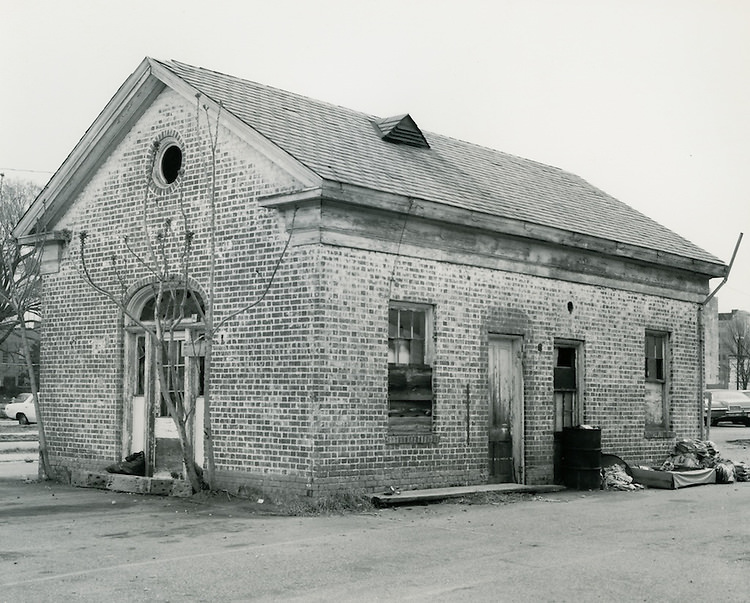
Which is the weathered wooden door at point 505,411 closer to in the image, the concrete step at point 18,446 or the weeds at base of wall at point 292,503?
the weeds at base of wall at point 292,503

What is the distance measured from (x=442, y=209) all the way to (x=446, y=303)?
1411mm

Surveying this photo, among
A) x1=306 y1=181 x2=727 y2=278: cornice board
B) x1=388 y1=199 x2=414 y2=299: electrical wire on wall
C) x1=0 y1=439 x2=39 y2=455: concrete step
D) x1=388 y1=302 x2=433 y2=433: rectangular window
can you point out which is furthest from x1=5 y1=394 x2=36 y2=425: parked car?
x1=388 y1=199 x2=414 y2=299: electrical wire on wall

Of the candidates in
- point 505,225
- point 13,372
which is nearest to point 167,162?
point 505,225

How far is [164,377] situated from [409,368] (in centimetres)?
358

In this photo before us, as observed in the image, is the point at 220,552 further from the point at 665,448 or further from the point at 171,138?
the point at 665,448

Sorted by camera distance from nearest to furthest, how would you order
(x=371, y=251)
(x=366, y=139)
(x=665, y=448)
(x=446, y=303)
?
1. (x=371, y=251)
2. (x=446, y=303)
3. (x=366, y=139)
4. (x=665, y=448)

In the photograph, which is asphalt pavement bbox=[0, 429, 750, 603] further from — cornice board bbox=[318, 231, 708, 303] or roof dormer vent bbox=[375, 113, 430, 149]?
roof dormer vent bbox=[375, 113, 430, 149]

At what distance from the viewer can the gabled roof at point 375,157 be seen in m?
14.0

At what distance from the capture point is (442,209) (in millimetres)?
14398

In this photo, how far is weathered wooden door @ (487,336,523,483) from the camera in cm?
1565

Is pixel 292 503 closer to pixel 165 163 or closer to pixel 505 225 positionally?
pixel 505 225

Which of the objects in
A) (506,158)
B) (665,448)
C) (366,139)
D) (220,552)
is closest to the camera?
(220,552)

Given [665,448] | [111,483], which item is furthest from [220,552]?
[665,448]

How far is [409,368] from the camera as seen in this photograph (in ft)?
46.6
